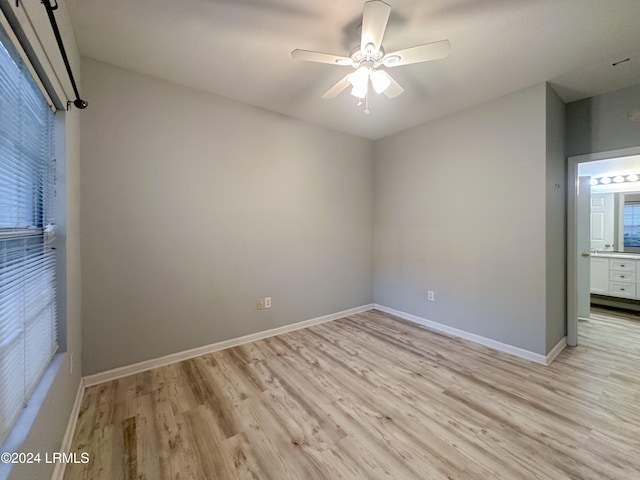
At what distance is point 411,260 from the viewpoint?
3621 millimetres

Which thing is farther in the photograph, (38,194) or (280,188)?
(280,188)

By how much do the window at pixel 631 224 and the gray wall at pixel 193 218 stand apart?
497 centimetres

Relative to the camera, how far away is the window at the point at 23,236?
975mm

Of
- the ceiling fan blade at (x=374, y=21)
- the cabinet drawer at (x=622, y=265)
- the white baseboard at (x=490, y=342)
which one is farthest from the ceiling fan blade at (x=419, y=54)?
the cabinet drawer at (x=622, y=265)

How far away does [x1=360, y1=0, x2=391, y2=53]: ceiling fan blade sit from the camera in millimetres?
1388

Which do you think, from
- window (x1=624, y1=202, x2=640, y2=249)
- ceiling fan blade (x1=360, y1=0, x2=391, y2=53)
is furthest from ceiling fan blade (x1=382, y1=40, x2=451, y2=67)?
window (x1=624, y1=202, x2=640, y2=249)

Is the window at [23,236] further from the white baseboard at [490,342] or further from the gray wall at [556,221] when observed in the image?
the gray wall at [556,221]

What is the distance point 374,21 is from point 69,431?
118 inches

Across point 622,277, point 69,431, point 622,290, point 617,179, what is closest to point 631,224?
point 617,179

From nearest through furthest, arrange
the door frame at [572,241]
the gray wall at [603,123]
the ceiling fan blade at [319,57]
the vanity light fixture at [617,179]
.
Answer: the ceiling fan blade at [319,57], the gray wall at [603,123], the door frame at [572,241], the vanity light fixture at [617,179]

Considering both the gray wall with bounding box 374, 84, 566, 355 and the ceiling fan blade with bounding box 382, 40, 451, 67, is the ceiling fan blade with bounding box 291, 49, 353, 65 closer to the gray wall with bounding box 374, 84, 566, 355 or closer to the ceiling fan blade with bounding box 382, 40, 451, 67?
the ceiling fan blade with bounding box 382, 40, 451, 67

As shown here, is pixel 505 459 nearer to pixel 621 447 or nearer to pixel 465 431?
pixel 465 431

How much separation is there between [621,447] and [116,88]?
4352 millimetres

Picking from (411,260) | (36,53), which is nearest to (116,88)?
(36,53)
